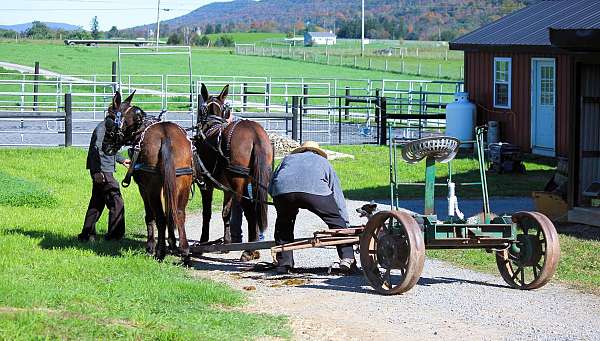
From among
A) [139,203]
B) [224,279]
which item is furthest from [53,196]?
[224,279]

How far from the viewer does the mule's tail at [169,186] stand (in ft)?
41.7

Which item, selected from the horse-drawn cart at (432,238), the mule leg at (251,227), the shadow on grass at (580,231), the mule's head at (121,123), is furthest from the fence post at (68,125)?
the horse-drawn cart at (432,238)

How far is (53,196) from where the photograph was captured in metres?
18.9

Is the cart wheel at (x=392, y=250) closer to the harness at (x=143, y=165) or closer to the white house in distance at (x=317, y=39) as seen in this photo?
the harness at (x=143, y=165)

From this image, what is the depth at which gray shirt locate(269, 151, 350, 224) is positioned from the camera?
11.9 metres

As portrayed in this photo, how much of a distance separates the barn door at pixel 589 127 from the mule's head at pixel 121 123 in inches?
274

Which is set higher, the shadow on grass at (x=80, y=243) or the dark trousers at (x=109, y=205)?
the dark trousers at (x=109, y=205)

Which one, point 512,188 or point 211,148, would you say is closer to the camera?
point 211,148

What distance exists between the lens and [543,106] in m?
26.8

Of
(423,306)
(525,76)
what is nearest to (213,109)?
(423,306)

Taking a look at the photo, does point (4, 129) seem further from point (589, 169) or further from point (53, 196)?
point (589, 169)

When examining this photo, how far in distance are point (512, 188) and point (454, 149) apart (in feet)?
34.2

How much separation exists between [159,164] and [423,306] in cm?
388

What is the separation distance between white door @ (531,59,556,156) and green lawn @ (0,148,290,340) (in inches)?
492
